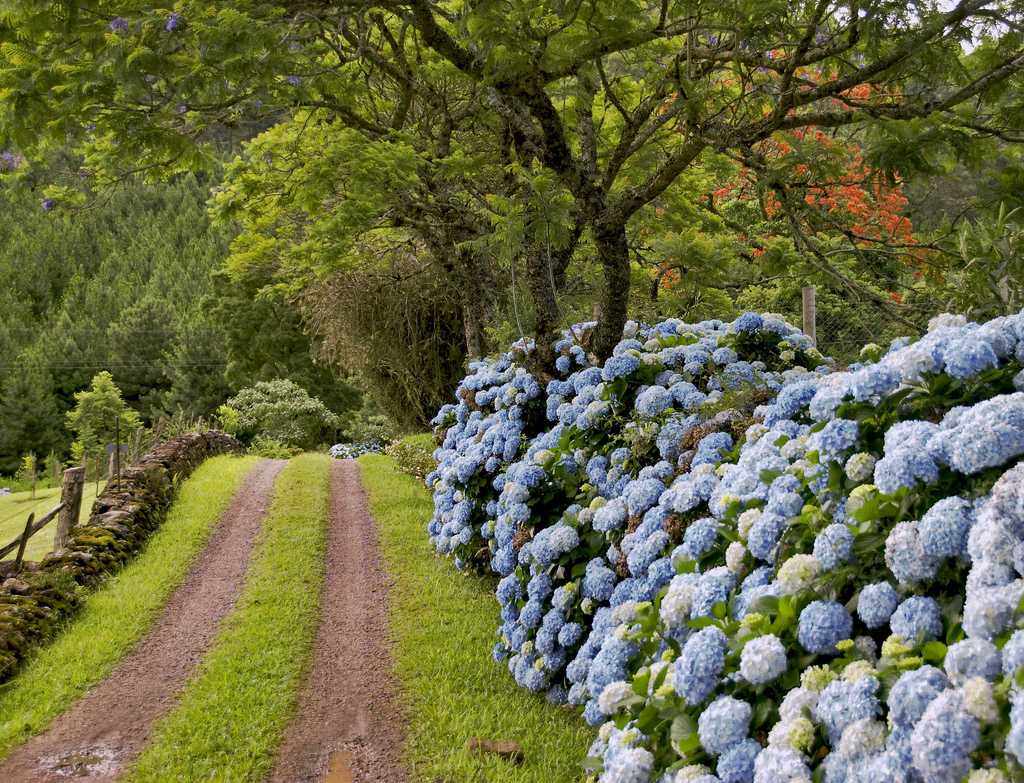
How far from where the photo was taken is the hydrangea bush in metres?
1.82

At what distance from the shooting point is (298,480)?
12.0 m

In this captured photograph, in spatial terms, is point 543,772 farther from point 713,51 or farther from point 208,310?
point 208,310

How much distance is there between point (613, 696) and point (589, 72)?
5107 mm

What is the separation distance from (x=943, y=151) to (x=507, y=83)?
3.06m

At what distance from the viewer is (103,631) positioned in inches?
238

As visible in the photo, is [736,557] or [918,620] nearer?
[918,620]

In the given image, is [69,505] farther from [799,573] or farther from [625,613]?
[799,573]

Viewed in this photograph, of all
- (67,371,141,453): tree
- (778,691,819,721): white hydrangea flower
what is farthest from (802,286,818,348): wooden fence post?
(67,371,141,453): tree

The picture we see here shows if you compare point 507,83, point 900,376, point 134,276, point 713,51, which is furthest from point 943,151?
point 134,276

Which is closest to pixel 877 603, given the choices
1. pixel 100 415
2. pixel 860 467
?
pixel 860 467

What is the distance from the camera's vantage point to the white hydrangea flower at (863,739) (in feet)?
6.16

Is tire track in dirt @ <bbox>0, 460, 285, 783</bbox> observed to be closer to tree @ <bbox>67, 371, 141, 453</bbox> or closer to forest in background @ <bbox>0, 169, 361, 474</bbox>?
forest in background @ <bbox>0, 169, 361, 474</bbox>

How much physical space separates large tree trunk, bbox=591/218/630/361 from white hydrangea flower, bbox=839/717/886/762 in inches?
161

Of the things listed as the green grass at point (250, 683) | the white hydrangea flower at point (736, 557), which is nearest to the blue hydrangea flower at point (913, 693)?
the white hydrangea flower at point (736, 557)
